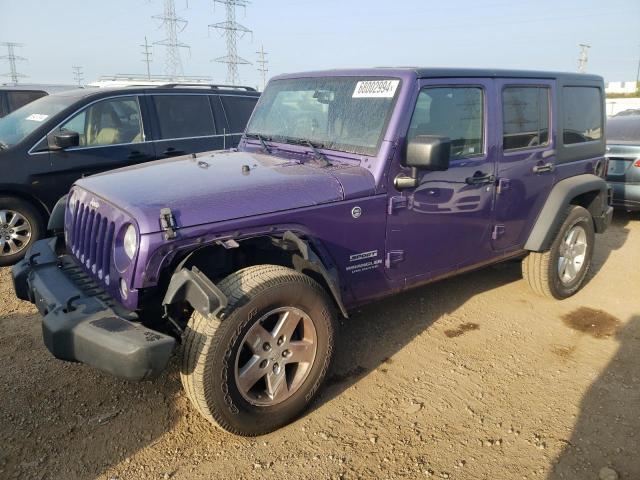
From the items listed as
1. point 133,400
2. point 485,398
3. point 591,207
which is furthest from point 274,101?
point 591,207

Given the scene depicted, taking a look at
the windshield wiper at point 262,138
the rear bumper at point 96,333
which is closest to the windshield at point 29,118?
the windshield wiper at point 262,138

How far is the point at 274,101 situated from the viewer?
4.14 meters

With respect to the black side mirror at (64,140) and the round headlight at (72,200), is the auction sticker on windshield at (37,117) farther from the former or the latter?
the round headlight at (72,200)

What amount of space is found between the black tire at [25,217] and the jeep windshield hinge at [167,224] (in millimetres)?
3751

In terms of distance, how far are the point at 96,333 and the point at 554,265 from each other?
3.91 meters

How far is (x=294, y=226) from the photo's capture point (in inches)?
113

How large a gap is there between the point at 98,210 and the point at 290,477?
1.80 metres

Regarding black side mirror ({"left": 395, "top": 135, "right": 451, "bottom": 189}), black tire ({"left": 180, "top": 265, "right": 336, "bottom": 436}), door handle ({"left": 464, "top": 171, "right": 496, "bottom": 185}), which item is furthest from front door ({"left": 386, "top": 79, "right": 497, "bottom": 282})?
black tire ({"left": 180, "top": 265, "right": 336, "bottom": 436})

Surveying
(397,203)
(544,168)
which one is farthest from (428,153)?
(544,168)

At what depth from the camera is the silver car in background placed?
24.3 feet

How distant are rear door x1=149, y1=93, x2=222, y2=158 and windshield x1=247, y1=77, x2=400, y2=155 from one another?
7.69ft

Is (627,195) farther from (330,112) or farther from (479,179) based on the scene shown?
(330,112)

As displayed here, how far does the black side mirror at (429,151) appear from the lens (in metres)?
3.04

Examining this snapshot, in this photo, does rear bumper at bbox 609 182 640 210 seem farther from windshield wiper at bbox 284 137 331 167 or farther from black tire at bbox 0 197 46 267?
black tire at bbox 0 197 46 267
